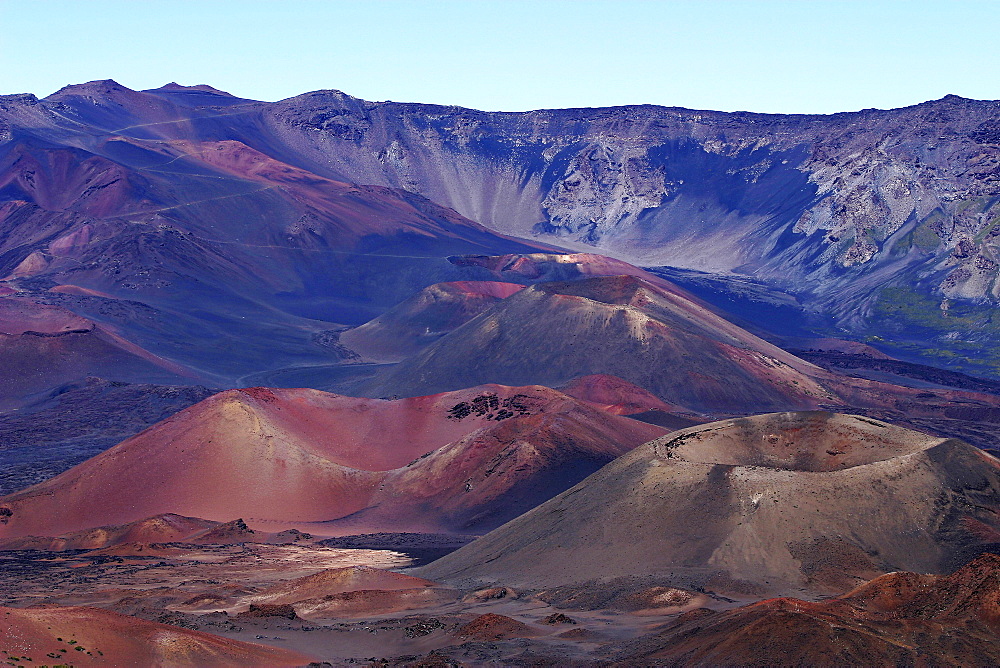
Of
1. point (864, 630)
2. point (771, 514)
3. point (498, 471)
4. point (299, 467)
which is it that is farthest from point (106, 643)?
point (299, 467)

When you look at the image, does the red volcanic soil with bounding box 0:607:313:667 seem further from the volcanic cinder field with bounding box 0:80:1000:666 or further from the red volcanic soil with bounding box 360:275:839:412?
the red volcanic soil with bounding box 360:275:839:412

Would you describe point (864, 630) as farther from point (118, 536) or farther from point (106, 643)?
point (118, 536)

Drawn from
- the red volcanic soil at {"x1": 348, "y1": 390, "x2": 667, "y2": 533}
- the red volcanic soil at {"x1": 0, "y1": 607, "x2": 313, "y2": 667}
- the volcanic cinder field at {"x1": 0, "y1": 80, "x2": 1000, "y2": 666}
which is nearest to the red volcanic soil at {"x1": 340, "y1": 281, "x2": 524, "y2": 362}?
the volcanic cinder field at {"x1": 0, "y1": 80, "x2": 1000, "y2": 666}

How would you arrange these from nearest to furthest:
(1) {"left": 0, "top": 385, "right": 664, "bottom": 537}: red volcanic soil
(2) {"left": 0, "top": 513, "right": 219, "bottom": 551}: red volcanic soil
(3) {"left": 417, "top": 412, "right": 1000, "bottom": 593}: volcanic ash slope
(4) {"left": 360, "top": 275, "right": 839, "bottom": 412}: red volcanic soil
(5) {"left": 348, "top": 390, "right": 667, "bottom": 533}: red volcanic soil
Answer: (3) {"left": 417, "top": 412, "right": 1000, "bottom": 593}: volcanic ash slope < (2) {"left": 0, "top": 513, "right": 219, "bottom": 551}: red volcanic soil < (5) {"left": 348, "top": 390, "right": 667, "bottom": 533}: red volcanic soil < (1) {"left": 0, "top": 385, "right": 664, "bottom": 537}: red volcanic soil < (4) {"left": 360, "top": 275, "right": 839, "bottom": 412}: red volcanic soil

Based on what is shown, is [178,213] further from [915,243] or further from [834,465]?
[834,465]

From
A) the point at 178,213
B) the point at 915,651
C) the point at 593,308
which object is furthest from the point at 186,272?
the point at 915,651

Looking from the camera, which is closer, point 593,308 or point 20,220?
point 593,308

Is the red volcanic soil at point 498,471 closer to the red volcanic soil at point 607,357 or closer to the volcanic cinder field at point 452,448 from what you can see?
the volcanic cinder field at point 452,448
